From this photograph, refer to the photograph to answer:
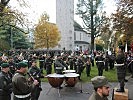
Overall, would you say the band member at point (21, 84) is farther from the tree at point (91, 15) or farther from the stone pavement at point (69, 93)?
the tree at point (91, 15)

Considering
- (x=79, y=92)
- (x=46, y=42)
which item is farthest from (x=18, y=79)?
(x=46, y=42)

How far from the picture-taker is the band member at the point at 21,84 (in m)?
7.44

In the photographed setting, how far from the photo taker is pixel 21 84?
24.5ft

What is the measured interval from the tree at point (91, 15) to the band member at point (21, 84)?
47.6m

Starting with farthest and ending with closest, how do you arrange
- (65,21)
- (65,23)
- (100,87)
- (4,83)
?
1. (65,23)
2. (65,21)
3. (4,83)
4. (100,87)

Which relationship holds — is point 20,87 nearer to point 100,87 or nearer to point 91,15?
point 100,87

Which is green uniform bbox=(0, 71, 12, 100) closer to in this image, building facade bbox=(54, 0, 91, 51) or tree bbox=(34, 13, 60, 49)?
tree bbox=(34, 13, 60, 49)

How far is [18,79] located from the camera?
24.3 feet

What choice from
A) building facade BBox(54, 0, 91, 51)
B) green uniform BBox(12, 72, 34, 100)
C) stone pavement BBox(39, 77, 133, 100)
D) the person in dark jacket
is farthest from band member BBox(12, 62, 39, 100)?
building facade BBox(54, 0, 91, 51)

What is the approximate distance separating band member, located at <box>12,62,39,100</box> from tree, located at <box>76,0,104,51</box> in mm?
47632

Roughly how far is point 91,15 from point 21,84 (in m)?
50.0

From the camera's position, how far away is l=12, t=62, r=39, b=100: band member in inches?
293

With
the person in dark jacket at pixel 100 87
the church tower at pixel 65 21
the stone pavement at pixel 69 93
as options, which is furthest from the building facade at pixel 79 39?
the person in dark jacket at pixel 100 87

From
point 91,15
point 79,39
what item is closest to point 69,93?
point 91,15
